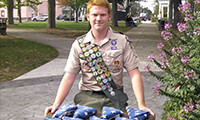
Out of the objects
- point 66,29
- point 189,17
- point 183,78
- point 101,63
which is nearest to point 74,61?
point 101,63

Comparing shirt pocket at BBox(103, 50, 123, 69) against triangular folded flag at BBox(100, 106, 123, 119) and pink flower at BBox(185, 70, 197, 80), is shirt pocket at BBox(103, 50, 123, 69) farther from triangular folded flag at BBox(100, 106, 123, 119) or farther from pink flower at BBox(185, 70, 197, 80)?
pink flower at BBox(185, 70, 197, 80)

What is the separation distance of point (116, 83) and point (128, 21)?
41.5 meters

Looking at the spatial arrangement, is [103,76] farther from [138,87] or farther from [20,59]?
[20,59]

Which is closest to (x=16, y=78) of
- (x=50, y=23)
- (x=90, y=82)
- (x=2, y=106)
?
(x=2, y=106)

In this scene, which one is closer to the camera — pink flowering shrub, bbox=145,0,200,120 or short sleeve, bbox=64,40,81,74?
short sleeve, bbox=64,40,81,74

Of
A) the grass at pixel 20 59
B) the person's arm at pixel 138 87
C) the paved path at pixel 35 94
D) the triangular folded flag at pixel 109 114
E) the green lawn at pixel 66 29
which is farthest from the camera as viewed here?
the green lawn at pixel 66 29

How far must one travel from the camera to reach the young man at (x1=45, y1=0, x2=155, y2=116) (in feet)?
8.73

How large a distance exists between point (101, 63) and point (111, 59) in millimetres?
81

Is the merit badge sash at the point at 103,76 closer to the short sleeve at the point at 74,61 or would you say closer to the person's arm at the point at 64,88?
the short sleeve at the point at 74,61

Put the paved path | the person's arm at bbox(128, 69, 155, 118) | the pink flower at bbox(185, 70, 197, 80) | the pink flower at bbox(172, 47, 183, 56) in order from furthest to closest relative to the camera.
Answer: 1. the paved path
2. the pink flower at bbox(172, 47, 183, 56)
3. the pink flower at bbox(185, 70, 197, 80)
4. the person's arm at bbox(128, 69, 155, 118)

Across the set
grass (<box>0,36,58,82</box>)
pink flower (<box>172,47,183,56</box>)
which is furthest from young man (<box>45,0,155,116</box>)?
grass (<box>0,36,58,82</box>)

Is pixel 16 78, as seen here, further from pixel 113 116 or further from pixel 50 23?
pixel 50 23

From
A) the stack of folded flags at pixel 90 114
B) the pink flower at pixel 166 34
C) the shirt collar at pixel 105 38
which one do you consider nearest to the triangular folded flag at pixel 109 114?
the stack of folded flags at pixel 90 114

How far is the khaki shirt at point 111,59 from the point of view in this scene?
8.87 ft
